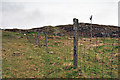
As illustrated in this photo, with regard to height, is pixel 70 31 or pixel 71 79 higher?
pixel 70 31

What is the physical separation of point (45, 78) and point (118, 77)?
301 inches

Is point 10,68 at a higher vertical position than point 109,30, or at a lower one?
lower

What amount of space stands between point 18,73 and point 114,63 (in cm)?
1288

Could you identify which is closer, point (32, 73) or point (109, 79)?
point (109, 79)

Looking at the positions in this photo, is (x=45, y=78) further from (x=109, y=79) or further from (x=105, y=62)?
(x=105, y=62)

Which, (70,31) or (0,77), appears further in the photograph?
(70,31)

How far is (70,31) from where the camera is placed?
54.0 m

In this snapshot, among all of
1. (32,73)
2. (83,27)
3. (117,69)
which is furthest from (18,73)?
(83,27)

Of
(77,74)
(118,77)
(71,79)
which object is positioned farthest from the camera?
Result: (118,77)

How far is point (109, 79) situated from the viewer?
34.1 feet

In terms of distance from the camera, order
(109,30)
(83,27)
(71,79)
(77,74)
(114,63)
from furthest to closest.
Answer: (83,27), (109,30), (114,63), (77,74), (71,79)

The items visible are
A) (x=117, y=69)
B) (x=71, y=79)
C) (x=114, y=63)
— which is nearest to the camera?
(x=71, y=79)

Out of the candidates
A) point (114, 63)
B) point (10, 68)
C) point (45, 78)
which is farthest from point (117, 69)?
point (10, 68)

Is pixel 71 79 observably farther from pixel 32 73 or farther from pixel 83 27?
pixel 83 27
